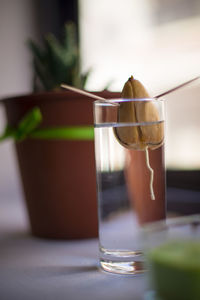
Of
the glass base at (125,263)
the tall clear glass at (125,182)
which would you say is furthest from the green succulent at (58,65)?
the glass base at (125,263)

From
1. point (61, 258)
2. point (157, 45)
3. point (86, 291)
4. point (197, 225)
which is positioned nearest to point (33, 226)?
point (61, 258)

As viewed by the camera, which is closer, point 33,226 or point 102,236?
point 102,236

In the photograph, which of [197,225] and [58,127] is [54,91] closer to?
[58,127]

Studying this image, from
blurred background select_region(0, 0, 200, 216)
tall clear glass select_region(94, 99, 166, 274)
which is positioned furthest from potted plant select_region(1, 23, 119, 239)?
blurred background select_region(0, 0, 200, 216)

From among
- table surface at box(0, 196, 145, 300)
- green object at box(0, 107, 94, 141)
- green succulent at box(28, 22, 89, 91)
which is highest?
green succulent at box(28, 22, 89, 91)

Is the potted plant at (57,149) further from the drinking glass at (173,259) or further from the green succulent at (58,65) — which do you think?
the drinking glass at (173,259)

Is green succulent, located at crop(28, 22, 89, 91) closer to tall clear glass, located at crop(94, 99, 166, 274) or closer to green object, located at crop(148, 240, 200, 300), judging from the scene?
tall clear glass, located at crop(94, 99, 166, 274)

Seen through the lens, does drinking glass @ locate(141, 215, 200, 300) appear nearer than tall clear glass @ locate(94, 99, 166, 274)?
Yes
